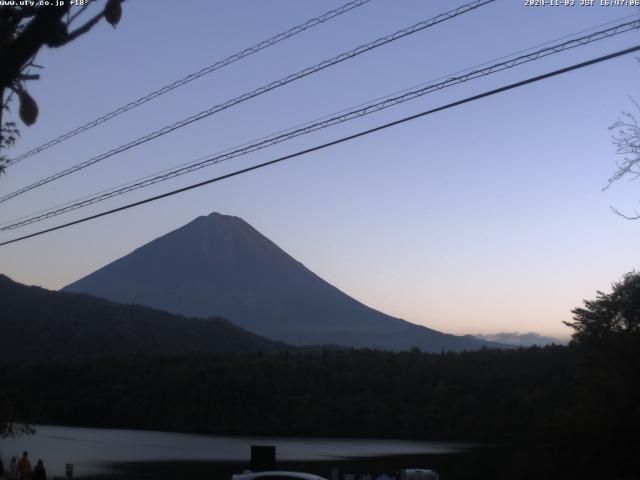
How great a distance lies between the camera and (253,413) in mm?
83812

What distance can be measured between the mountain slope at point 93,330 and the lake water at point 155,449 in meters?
42.7

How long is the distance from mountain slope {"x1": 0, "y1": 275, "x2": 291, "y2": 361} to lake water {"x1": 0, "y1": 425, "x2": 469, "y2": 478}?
42.7 m

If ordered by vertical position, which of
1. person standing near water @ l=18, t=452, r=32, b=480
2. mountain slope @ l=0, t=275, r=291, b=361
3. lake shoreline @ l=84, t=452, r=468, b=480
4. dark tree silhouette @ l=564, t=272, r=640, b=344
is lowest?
lake shoreline @ l=84, t=452, r=468, b=480

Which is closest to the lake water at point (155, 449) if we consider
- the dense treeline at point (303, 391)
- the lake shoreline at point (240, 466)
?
the lake shoreline at point (240, 466)

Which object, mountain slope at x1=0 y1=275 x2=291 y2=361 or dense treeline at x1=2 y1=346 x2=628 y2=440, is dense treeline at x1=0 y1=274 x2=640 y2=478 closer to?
dense treeline at x1=2 y1=346 x2=628 y2=440

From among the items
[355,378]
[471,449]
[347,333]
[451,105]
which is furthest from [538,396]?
[347,333]

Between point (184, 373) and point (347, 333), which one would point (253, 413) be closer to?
point (184, 373)

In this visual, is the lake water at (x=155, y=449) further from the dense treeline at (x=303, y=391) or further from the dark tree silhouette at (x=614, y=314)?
the dark tree silhouette at (x=614, y=314)

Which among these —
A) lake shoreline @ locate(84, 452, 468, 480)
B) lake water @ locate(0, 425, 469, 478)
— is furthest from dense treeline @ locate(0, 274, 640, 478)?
lake shoreline @ locate(84, 452, 468, 480)

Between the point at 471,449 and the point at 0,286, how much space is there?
10389cm

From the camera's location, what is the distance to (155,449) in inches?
2303

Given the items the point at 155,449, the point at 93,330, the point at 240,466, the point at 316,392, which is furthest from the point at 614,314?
the point at 93,330

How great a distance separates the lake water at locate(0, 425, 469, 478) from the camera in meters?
48.3

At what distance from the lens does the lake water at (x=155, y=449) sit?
1900 inches
